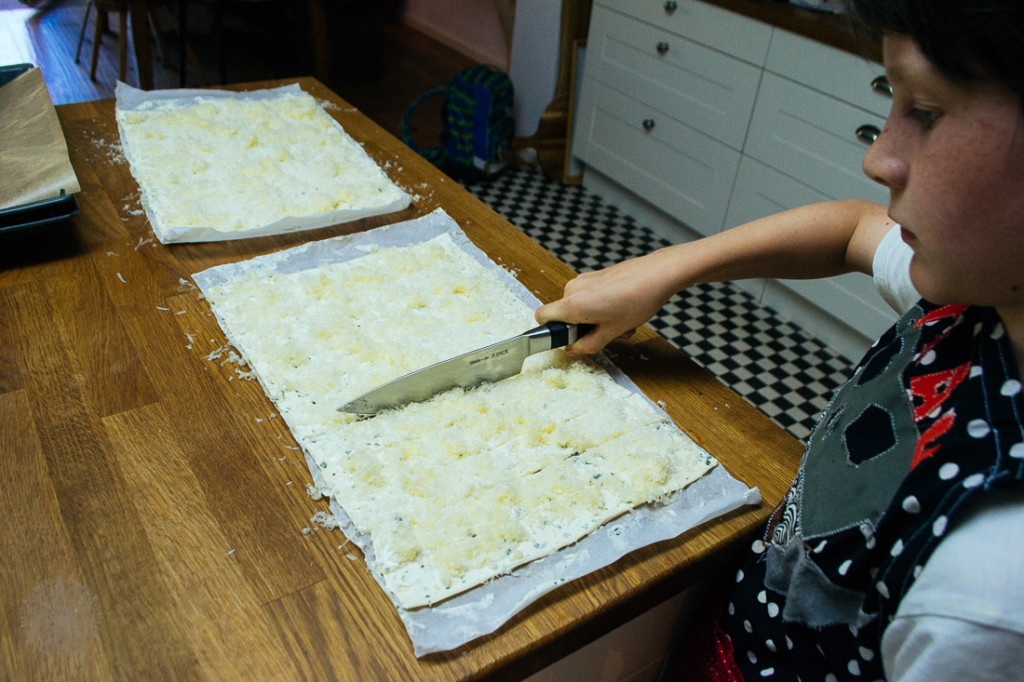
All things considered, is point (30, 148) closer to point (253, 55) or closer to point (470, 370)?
point (470, 370)

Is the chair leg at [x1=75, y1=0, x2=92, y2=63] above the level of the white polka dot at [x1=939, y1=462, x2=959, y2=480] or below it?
below

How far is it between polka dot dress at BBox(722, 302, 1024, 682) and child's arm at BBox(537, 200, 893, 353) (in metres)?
0.18

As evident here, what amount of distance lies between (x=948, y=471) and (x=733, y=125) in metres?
2.08

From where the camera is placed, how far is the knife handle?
766 millimetres

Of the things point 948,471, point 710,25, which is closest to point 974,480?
point 948,471

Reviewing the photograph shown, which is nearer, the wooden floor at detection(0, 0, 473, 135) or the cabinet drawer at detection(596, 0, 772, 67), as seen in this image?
the cabinet drawer at detection(596, 0, 772, 67)

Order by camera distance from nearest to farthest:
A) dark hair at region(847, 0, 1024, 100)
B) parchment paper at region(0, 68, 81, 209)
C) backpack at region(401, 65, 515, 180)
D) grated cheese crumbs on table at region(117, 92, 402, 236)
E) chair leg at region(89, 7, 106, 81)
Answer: dark hair at region(847, 0, 1024, 100) → parchment paper at region(0, 68, 81, 209) → grated cheese crumbs on table at region(117, 92, 402, 236) → backpack at region(401, 65, 515, 180) → chair leg at region(89, 7, 106, 81)

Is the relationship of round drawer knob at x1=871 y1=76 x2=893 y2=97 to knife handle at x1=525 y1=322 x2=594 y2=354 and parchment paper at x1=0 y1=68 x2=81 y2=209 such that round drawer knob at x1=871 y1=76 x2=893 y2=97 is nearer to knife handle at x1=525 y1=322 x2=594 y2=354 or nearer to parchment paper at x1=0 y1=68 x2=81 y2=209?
knife handle at x1=525 y1=322 x2=594 y2=354

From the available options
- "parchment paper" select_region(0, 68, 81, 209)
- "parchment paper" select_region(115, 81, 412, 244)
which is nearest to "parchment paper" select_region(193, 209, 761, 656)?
"parchment paper" select_region(115, 81, 412, 244)

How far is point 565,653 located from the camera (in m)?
0.57

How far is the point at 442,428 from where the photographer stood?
0.70m

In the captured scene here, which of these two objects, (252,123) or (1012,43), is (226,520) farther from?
(252,123)

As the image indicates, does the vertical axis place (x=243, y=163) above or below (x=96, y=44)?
above

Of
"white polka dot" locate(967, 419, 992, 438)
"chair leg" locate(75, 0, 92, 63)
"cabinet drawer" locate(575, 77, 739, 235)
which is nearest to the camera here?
"white polka dot" locate(967, 419, 992, 438)
